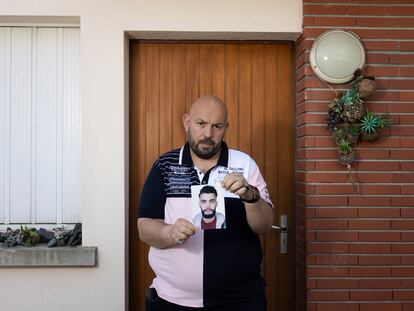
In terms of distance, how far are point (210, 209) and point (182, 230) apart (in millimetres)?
182

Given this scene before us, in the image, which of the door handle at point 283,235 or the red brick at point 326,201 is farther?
the door handle at point 283,235

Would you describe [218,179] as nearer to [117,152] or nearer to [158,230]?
[158,230]

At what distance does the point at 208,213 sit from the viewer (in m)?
2.20

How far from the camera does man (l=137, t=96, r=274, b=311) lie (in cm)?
232

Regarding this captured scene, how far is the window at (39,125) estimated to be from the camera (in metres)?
3.47

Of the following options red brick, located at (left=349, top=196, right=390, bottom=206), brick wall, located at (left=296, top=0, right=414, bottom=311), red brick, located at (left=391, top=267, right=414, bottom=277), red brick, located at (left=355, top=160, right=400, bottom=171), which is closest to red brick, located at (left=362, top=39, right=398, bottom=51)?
brick wall, located at (left=296, top=0, right=414, bottom=311)

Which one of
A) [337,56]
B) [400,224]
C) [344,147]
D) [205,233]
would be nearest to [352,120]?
[344,147]

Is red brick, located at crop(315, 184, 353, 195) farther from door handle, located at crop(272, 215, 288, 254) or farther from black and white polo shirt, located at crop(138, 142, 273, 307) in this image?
black and white polo shirt, located at crop(138, 142, 273, 307)

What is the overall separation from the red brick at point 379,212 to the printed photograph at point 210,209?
1.44m

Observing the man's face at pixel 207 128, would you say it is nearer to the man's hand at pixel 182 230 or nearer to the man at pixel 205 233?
the man at pixel 205 233

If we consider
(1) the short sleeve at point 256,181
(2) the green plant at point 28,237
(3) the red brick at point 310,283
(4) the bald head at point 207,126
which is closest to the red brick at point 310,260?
(3) the red brick at point 310,283

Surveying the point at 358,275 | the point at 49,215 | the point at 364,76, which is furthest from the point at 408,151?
the point at 49,215

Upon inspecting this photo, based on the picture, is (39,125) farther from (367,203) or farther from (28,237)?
(367,203)

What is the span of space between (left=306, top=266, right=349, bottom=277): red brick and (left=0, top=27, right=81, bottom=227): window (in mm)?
1772
